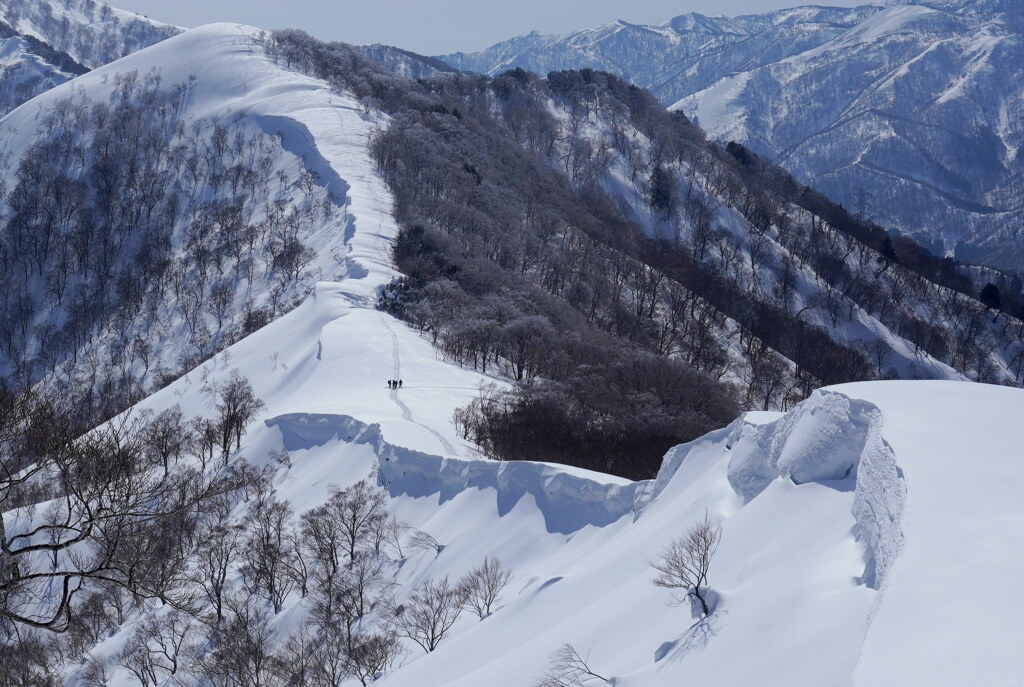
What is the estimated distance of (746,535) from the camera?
21.1 m

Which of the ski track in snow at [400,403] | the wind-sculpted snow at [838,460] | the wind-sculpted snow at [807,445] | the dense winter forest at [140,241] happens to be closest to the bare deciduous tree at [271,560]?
the ski track in snow at [400,403]

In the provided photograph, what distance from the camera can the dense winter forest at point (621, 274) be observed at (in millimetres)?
61469

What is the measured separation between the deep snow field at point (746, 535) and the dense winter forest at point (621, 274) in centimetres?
942

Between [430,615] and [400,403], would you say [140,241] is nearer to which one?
[400,403]

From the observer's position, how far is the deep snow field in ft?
38.2

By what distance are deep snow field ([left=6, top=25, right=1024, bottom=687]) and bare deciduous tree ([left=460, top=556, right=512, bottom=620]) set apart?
59 cm

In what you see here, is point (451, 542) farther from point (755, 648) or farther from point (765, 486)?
point (755, 648)

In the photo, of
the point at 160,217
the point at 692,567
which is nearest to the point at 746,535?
the point at 692,567

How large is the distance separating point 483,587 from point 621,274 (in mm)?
86049

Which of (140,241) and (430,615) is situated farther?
(140,241)

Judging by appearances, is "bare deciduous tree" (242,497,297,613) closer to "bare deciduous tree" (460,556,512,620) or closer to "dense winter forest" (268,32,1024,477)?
"bare deciduous tree" (460,556,512,620)

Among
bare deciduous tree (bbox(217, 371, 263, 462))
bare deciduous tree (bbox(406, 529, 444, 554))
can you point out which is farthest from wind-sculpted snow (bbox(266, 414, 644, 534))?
bare deciduous tree (bbox(217, 371, 263, 462))

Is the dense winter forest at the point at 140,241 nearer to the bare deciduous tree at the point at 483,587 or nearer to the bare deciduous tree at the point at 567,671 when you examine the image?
the bare deciduous tree at the point at 483,587

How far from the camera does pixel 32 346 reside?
108 metres
